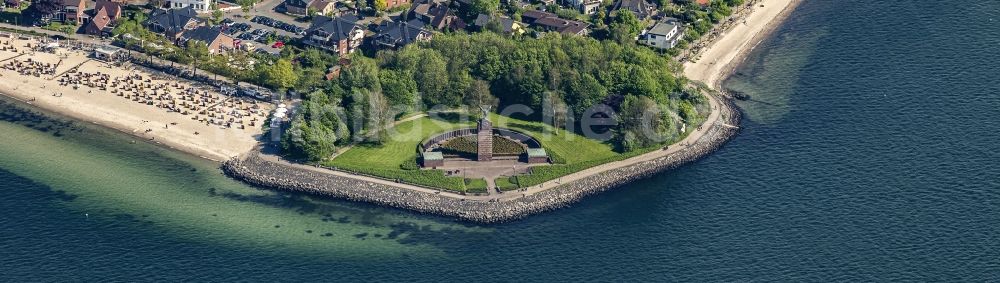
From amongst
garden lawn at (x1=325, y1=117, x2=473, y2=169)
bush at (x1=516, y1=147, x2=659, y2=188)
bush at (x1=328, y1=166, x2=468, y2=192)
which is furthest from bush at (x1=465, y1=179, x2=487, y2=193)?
garden lawn at (x1=325, y1=117, x2=473, y2=169)

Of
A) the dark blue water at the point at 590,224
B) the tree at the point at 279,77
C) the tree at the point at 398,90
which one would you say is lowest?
the dark blue water at the point at 590,224

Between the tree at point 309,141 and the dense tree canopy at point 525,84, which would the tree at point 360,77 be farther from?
the tree at point 309,141

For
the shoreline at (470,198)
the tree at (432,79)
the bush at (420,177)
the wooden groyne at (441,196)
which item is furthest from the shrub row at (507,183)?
the tree at (432,79)

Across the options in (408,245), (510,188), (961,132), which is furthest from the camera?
(961,132)

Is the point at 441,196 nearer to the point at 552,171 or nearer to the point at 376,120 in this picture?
the point at 552,171

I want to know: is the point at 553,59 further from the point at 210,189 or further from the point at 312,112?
the point at 210,189

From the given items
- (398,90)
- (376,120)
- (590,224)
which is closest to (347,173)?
(376,120)

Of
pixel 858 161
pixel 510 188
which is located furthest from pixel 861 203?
pixel 510 188
